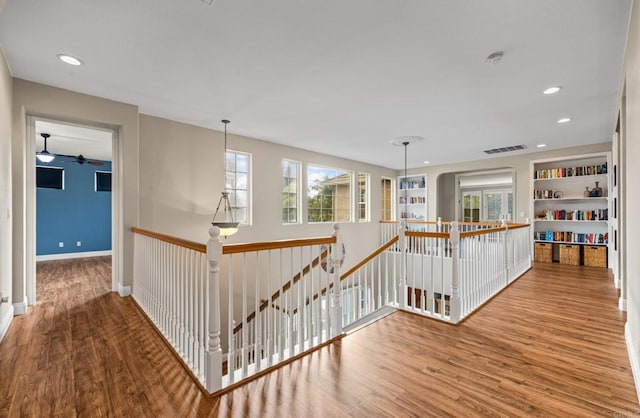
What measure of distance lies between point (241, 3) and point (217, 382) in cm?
255

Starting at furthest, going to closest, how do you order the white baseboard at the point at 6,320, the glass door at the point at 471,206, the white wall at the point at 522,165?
the glass door at the point at 471,206 < the white wall at the point at 522,165 < the white baseboard at the point at 6,320

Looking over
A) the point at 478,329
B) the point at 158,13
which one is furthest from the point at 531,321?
the point at 158,13

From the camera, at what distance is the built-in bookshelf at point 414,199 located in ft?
28.2

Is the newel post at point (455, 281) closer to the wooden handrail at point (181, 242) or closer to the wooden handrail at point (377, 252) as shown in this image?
the wooden handrail at point (377, 252)

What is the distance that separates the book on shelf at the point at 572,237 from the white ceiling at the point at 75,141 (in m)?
8.78

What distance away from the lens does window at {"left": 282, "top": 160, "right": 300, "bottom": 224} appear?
6.14 meters

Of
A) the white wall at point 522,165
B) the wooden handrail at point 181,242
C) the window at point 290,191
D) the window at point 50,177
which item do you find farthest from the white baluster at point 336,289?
the window at point 50,177

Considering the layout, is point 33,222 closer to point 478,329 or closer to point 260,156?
point 260,156

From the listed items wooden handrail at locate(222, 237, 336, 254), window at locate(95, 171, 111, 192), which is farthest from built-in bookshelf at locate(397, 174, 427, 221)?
window at locate(95, 171, 111, 192)

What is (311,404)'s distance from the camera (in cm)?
178

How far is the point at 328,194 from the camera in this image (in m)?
7.15

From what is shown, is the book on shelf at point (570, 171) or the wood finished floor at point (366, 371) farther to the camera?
the book on shelf at point (570, 171)

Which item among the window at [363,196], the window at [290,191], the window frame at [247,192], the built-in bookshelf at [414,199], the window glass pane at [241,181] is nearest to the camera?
the window frame at [247,192]

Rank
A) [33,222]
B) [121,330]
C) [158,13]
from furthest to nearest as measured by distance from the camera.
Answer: [33,222] < [121,330] < [158,13]
